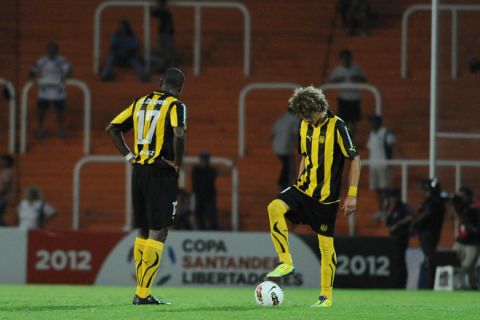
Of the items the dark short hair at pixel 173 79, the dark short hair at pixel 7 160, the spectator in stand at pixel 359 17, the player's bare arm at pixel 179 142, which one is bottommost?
the dark short hair at pixel 7 160

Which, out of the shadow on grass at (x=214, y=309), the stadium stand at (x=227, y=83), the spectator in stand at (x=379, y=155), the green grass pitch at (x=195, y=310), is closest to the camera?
the green grass pitch at (x=195, y=310)

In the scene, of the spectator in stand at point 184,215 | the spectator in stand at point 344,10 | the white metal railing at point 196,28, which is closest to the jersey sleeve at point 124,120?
the spectator in stand at point 184,215

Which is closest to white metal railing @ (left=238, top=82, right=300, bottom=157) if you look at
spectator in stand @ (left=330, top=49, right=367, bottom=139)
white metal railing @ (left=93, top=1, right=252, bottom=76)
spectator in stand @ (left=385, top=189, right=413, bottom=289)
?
spectator in stand @ (left=330, top=49, right=367, bottom=139)

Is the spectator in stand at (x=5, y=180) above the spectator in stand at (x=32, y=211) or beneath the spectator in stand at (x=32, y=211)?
above

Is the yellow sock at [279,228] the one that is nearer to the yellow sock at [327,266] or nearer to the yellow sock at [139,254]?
the yellow sock at [327,266]

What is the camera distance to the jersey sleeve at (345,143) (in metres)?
12.7

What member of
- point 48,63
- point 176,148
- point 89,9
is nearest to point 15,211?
point 48,63

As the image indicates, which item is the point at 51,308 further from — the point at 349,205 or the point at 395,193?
the point at 395,193

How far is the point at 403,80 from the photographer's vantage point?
27312mm

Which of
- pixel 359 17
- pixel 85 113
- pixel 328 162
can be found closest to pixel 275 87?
pixel 85 113

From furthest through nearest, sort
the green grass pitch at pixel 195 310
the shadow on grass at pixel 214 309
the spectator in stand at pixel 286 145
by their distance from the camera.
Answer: the spectator in stand at pixel 286 145 → the shadow on grass at pixel 214 309 → the green grass pitch at pixel 195 310

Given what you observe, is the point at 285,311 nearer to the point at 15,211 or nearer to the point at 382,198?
the point at 382,198

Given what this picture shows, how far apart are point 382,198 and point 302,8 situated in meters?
6.93

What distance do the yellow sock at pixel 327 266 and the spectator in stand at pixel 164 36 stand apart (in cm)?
1470
